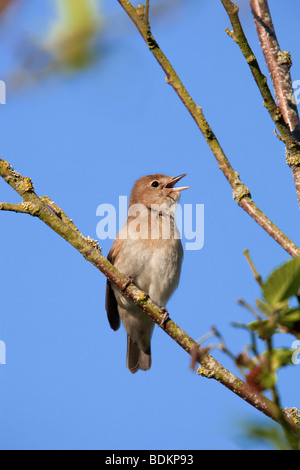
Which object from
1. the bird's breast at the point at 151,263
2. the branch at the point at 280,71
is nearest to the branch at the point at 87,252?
the branch at the point at 280,71

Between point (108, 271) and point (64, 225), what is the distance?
423 mm

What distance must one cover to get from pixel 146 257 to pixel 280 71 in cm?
355

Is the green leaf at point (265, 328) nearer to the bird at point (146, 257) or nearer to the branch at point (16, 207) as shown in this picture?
the branch at point (16, 207)

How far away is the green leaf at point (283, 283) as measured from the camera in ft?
3.62

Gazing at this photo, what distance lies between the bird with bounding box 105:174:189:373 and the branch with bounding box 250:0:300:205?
3.27 metres

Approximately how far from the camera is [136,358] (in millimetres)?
7449

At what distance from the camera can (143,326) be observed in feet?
23.6

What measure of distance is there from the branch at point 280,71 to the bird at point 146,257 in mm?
3267

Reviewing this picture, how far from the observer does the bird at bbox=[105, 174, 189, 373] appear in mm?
6332

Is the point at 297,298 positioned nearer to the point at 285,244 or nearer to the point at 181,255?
the point at 285,244

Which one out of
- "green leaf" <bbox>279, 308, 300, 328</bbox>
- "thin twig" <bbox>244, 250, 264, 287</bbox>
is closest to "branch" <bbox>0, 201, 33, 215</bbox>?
"thin twig" <bbox>244, 250, 264, 287</bbox>

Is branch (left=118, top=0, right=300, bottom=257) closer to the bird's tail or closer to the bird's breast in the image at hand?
the bird's breast

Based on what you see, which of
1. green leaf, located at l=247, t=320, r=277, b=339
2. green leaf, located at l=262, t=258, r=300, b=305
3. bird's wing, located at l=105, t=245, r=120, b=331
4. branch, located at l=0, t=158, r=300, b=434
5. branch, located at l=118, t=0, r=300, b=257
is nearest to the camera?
green leaf, located at l=262, t=258, r=300, b=305

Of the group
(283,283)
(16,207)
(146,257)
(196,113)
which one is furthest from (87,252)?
(146,257)
